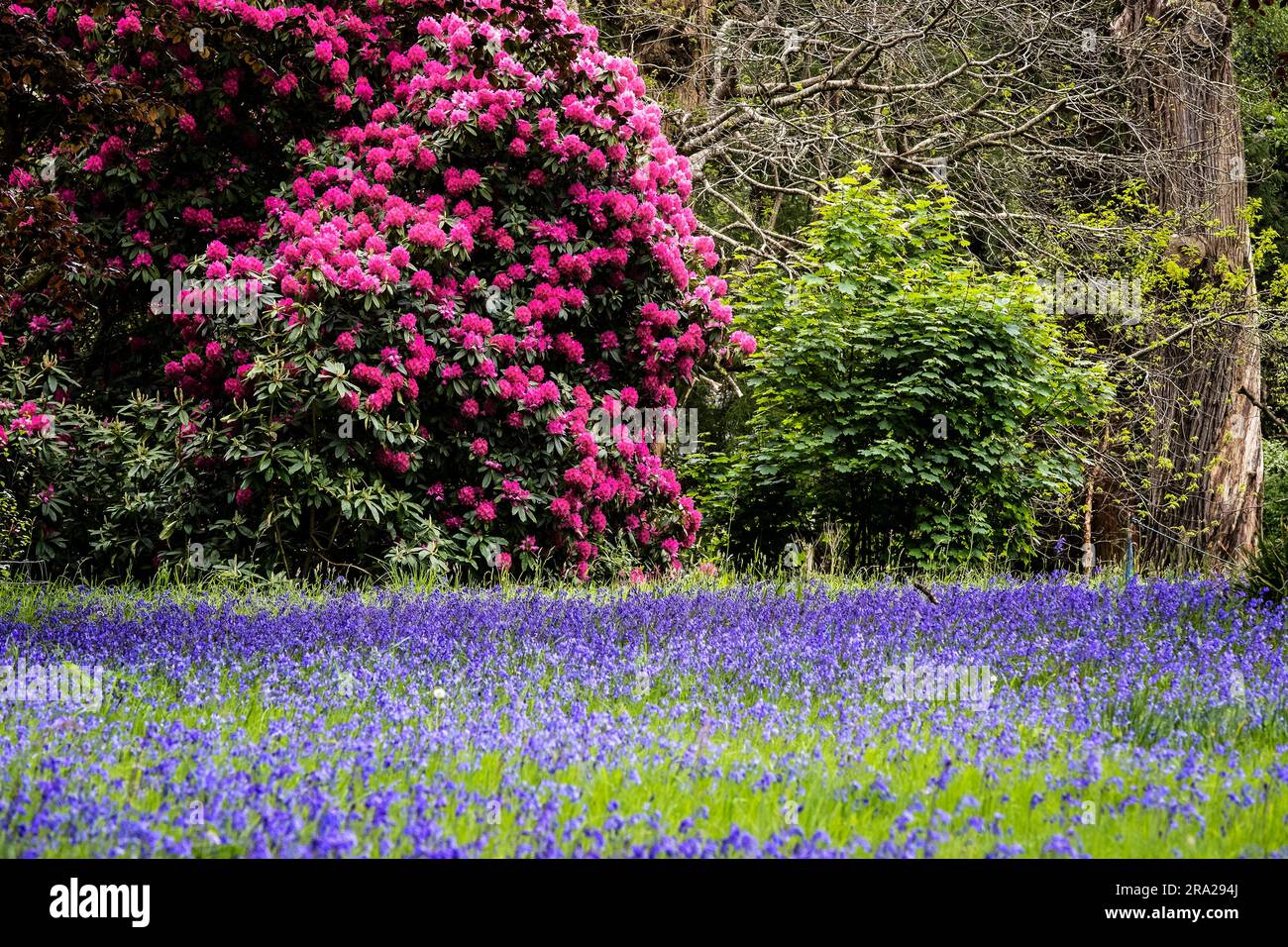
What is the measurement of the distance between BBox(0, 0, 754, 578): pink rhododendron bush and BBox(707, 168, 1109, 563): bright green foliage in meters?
1.02

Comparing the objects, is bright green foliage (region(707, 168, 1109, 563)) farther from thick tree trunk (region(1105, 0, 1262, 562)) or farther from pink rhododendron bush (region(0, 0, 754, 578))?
thick tree trunk (region(1105, 0, 1262, 562))

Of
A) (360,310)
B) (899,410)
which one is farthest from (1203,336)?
(360,310)

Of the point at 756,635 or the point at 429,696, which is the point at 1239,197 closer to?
the point at 756,635

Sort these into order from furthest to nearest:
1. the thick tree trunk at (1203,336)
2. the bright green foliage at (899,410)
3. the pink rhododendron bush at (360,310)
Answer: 1. the thick tree trunk at (1203,336)
2. the bright green foliage at (899,410)
3. the pink rhododendron bush at (360,310)

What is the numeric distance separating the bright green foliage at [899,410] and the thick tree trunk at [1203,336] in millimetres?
2883

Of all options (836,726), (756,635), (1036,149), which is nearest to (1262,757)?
(836,726)

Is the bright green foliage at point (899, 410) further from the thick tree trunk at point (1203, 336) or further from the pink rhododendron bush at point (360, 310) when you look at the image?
the thick tree trunk at point (1203, 336)

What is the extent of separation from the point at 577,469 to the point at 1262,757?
5227 millimetres

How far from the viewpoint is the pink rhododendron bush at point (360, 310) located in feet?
23.7

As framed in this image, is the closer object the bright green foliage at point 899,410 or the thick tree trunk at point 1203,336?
the bright green foliage at point 899,410

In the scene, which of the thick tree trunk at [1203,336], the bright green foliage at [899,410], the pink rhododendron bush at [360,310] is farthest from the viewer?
the thick tree trunk at [1203,336]

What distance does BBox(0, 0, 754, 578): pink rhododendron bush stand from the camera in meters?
7.23

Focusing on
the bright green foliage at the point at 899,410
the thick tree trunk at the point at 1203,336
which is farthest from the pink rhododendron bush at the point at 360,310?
the thick tree trunk at the point at 1203,336

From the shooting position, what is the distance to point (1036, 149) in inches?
485
